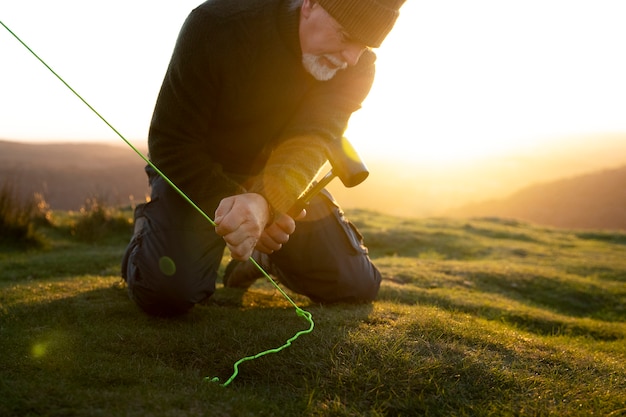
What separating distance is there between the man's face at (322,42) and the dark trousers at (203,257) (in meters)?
1.09

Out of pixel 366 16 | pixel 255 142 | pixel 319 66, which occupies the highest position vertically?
pixel 366 16

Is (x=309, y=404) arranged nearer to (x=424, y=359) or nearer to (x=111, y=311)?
(x=424, y=359)

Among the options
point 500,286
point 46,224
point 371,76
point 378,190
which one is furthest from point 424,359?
point 378,190

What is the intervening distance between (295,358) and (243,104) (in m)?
1.75

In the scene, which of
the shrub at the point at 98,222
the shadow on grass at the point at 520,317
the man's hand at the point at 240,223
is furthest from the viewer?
the shrub at the point at 98,222

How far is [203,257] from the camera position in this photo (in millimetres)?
3604

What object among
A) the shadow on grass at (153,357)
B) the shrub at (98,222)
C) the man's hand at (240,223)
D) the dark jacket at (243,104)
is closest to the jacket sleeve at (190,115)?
the dark jacket at (243,104)

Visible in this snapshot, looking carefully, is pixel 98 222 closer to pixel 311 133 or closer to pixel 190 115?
pixel 190 115

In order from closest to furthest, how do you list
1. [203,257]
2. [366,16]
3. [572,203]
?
[366,16] → [203,257] → [572,203]

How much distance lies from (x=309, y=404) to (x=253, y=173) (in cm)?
214

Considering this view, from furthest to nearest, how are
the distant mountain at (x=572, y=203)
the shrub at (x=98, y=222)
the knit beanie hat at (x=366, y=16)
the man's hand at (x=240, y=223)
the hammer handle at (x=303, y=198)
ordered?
the distant mountain at (x=572, y=203) < the shrub at (x=98, y=222) < the hammer handle at (x=303, y=198) < the knit beanie hat at (x=366, y=16) < the man's hand at (x=240, y=223)

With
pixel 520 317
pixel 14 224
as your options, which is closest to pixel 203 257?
pixel 520 317

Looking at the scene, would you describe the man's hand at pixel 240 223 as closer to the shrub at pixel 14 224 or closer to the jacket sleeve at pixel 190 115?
the jacket sleeve at pixel 190 115

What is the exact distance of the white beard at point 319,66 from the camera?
10.8ft
